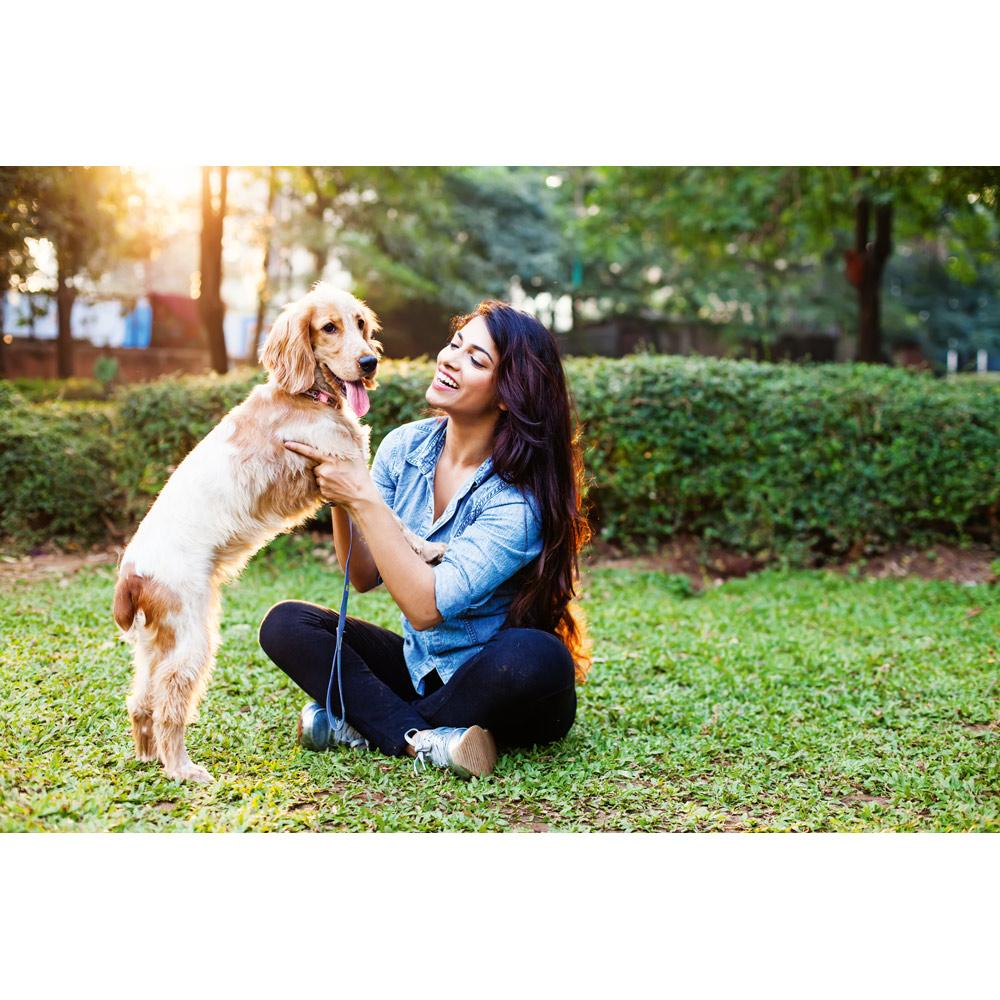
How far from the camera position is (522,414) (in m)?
2.97

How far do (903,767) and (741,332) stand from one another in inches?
630

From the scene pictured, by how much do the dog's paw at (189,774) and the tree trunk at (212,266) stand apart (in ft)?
23.6

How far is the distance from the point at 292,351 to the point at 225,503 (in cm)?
47

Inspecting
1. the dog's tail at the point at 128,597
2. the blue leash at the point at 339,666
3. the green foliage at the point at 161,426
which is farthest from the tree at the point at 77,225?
the dog's tail at the point at 128,597

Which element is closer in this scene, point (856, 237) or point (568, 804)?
point (568, 804)

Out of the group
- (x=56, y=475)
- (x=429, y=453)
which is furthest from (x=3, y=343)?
(x=429, y=453)

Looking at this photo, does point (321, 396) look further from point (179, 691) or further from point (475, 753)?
point (475, 753)

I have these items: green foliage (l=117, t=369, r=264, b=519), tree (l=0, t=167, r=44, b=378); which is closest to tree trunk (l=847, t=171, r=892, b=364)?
green foliage (l=117, t=369, r=264, b=519)

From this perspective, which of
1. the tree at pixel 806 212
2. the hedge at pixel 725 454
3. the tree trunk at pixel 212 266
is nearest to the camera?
the hedge at pixel 725 454

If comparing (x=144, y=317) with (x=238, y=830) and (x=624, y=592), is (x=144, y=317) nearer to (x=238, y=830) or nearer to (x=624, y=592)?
(x=624, y=592)

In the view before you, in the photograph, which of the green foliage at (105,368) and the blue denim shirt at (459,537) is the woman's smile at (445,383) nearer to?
the blue denim shirt at (459,537)

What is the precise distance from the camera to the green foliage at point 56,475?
6344 millimetres
